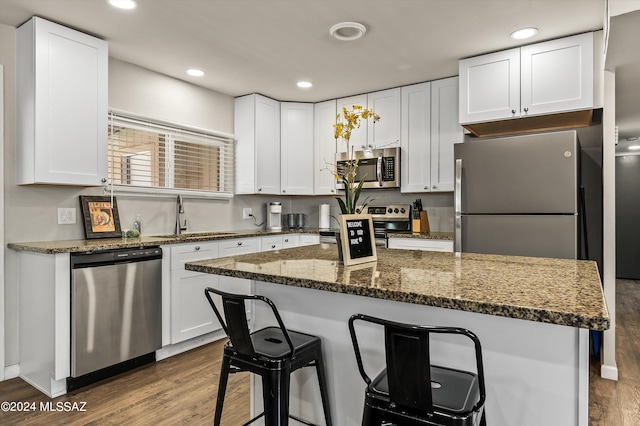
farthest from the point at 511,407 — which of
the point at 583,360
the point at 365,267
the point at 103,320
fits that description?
the point at 103,320

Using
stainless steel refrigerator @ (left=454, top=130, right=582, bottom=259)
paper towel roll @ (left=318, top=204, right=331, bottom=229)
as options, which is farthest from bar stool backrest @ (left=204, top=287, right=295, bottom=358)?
paper towel roll @ (left=318, top=204, right=331, bottom=229)

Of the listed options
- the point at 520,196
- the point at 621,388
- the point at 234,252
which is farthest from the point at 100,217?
the point at 621,388

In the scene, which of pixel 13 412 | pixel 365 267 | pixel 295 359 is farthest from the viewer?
pixel 13 412

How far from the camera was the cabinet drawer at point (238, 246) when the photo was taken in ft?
11.6

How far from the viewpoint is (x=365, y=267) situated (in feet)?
5.47

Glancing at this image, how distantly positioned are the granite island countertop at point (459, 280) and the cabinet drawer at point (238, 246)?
157 centimetres

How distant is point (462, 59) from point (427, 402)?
10.00 ft

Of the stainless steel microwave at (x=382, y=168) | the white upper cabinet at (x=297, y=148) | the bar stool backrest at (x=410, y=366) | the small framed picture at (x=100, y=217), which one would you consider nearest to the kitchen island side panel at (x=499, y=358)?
the bar stool backrest at (x=410, y=366)

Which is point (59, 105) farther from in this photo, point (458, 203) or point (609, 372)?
point (609, 372)

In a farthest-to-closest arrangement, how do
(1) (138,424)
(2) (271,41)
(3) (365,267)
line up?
(2) (271,41)
(1) (138,424)
(3) (365,267)

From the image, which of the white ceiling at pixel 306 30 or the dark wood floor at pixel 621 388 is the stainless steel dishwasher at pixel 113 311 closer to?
the white ceiling at pixel 306 30

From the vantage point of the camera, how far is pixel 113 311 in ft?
8.84

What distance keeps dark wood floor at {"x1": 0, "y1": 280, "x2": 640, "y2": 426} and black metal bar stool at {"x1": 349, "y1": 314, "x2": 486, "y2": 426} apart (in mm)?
1310

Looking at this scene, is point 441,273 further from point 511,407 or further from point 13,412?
point 13,412
